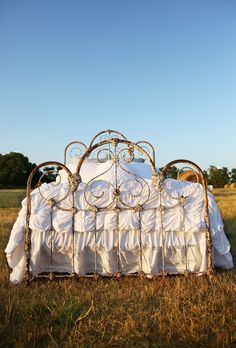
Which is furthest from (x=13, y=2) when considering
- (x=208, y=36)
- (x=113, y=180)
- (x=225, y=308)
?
(x=225, y=308)

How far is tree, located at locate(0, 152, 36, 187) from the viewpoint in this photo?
81.9ft

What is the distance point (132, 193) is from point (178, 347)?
1.41 meters

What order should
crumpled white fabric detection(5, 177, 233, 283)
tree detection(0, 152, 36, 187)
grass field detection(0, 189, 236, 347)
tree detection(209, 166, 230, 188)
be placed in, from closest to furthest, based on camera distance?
grass field detection(0, 189, 236, 347) → crumpled white fabric detection(5, 177, 233, 283) → tree detection(0, 152, 36, 187) → tree detection(209, 166, 230, 188)

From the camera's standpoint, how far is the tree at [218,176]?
28.5 meters

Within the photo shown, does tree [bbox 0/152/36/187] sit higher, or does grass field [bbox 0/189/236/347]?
tree [bbox 0/152/36/187]

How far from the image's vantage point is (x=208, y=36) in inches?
270

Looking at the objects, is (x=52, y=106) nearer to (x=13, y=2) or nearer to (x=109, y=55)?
(x=109, y=55)

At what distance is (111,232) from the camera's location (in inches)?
109

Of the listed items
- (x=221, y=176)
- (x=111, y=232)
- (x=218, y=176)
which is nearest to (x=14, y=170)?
(x=218, y=176)

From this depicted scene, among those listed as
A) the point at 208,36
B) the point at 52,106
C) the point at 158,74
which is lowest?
the point at 52,106

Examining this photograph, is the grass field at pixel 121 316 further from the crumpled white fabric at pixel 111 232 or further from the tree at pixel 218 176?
the tree at pixel 218 176

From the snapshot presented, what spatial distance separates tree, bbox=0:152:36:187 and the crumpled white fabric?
23.2 m

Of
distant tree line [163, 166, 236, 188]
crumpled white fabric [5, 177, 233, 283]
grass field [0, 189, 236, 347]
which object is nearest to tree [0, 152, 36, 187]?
distant tree line [163, 166, 236, 188]

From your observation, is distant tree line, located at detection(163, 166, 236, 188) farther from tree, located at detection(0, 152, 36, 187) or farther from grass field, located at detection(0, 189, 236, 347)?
grass field, located at detection(0, 189, 236, 347)
